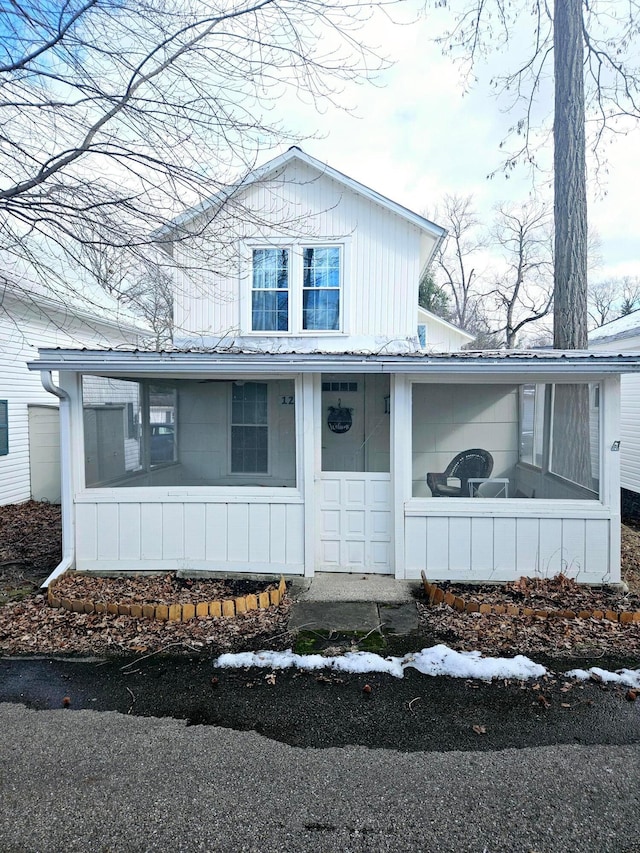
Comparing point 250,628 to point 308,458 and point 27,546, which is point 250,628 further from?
point 27,546

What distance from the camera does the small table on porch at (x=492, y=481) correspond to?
594 centimetres

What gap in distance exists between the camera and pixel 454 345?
19.1m

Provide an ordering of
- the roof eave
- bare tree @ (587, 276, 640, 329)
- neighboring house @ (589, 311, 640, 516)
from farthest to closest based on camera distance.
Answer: bare tree @ (587, 276, 640, 329), neighboring house @ (589, 311, 640, 516), the roof eave

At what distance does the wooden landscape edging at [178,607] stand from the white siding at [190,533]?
74cm

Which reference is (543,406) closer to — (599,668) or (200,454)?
(599,668)

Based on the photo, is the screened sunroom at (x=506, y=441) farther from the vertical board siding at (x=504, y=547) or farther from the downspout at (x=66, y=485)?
the downspout at (x=66, y=485)

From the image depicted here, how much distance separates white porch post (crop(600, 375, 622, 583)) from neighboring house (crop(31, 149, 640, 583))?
2 centimetres

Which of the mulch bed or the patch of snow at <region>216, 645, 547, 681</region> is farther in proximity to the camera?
the mulch bed

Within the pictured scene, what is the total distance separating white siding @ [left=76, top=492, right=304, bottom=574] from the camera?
6.04 metres

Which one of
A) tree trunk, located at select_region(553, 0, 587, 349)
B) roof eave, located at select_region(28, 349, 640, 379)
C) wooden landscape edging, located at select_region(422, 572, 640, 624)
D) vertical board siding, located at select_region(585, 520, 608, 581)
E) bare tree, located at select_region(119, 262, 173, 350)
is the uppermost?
tree trunk, located at select_region(553, 0, 587, 349)

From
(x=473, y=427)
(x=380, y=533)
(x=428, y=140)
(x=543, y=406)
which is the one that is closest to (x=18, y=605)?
(x=380, y=533)

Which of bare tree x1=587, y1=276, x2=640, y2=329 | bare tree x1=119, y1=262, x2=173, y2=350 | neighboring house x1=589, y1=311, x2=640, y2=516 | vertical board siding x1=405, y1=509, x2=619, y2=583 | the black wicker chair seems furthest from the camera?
bare tree x1=587, y1=276, x2=640, y2=329

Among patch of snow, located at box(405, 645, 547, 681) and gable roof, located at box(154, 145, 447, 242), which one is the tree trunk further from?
patch of snow, located at box(405, 645, 547, 681)

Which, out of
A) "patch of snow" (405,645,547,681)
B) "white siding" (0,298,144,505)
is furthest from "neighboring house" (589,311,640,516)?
"white siding" (0,298,144,505)
